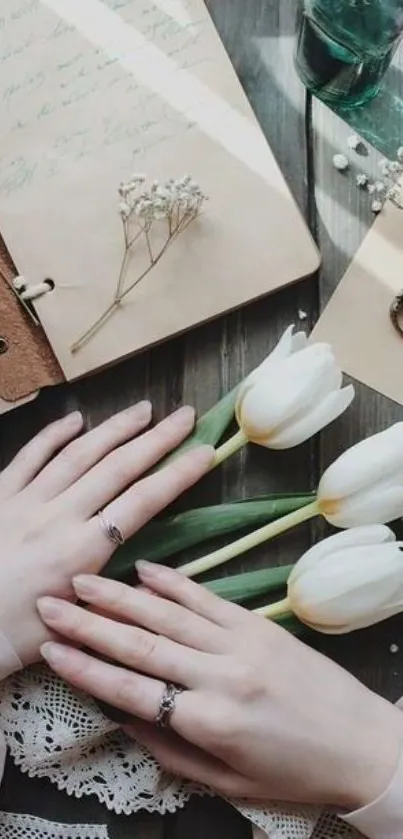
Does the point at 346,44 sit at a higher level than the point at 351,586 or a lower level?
higher

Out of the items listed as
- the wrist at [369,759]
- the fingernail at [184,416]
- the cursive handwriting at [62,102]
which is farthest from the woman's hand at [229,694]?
the cursive handwriting at [62,102]

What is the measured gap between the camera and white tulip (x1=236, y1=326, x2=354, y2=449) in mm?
761

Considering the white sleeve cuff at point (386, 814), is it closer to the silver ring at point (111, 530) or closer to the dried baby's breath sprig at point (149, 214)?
the silver ring at point (111, 530)

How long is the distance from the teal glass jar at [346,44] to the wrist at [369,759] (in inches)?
15.9

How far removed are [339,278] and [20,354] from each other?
0.72ft


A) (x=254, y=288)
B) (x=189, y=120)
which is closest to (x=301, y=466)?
(x=254, y=288)

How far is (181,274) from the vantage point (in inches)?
32.2

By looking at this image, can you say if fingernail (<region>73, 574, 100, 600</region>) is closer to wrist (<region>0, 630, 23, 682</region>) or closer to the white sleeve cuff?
wrist (<region>0, 630, 23, 682</region>)

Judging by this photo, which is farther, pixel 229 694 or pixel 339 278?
pixel 339 278

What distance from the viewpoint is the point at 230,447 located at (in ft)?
2.61

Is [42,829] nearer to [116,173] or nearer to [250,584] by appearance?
[250,584]

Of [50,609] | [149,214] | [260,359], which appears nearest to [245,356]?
[260,359]

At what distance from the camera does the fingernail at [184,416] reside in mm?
804

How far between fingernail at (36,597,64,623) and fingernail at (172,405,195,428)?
0.14 metres
